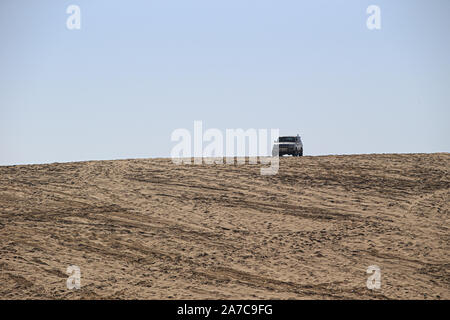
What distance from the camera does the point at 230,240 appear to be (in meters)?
20.6

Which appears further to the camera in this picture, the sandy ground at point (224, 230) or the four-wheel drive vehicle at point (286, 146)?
the four-wheel drive vehicle at point (286, 146)

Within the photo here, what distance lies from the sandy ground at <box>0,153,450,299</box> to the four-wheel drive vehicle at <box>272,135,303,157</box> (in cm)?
410

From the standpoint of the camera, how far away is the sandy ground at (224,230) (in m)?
17.2

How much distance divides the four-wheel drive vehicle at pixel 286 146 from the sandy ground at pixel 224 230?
4098 mm

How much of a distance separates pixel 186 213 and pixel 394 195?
9199 millimetres

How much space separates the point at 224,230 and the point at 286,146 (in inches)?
518

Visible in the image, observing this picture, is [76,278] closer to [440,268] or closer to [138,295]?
[138,295]

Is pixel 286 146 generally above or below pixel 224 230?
above

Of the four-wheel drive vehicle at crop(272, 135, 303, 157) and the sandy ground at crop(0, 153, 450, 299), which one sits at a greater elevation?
the four-wheel drive vehicle at crop(272, 135, 303, 157)

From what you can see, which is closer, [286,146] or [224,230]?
[224,230]

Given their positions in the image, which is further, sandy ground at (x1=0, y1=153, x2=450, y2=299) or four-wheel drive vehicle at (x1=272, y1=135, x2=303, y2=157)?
four-wheel drive vehicle at (x1=272, y1=135, x2=303, y2=157)

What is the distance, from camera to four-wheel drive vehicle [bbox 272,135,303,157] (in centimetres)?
3362

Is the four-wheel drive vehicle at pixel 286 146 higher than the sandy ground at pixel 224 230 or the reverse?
higher

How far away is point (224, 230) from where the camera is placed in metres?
21.4
